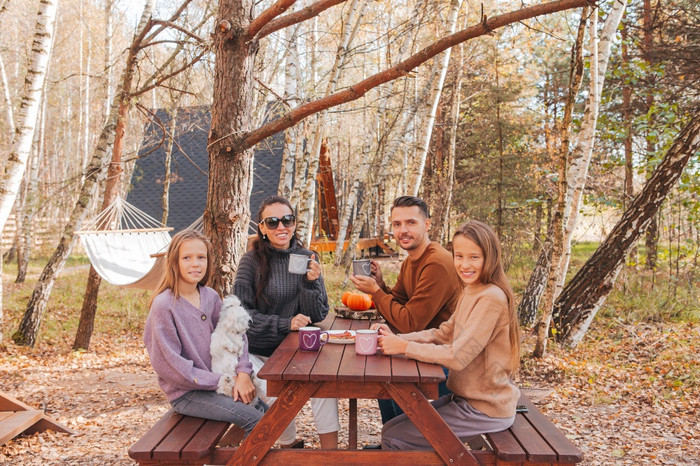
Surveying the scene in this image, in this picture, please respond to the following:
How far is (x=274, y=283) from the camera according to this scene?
3248mm

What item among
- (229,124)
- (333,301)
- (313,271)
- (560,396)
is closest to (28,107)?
(229,124)

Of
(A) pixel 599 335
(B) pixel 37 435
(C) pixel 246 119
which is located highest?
(C) pixel 246 119

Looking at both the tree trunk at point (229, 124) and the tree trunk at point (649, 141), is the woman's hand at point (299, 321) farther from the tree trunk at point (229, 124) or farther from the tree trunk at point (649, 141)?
the tree trunk at point (649, 141)

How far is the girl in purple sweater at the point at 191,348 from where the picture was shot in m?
2.55

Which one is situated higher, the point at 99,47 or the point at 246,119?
the point at 99,47

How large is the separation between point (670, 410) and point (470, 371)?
2766 mm

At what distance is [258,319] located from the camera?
308 cm

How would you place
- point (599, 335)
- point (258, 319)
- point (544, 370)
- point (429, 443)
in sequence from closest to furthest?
point (429, 443) < point (258, 319) < point (544, 370) < point (599, 335)

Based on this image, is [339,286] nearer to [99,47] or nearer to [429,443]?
[429,443]

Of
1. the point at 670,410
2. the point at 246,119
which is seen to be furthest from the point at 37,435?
the point at 670,410

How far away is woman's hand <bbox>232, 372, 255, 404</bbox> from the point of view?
2646 mm

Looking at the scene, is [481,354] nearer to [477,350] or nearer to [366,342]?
[477,350]

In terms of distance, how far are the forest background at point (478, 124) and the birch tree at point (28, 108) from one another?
507 millimetres

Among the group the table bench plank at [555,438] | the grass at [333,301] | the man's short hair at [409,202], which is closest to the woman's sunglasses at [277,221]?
the man's short hair at [409,202]
